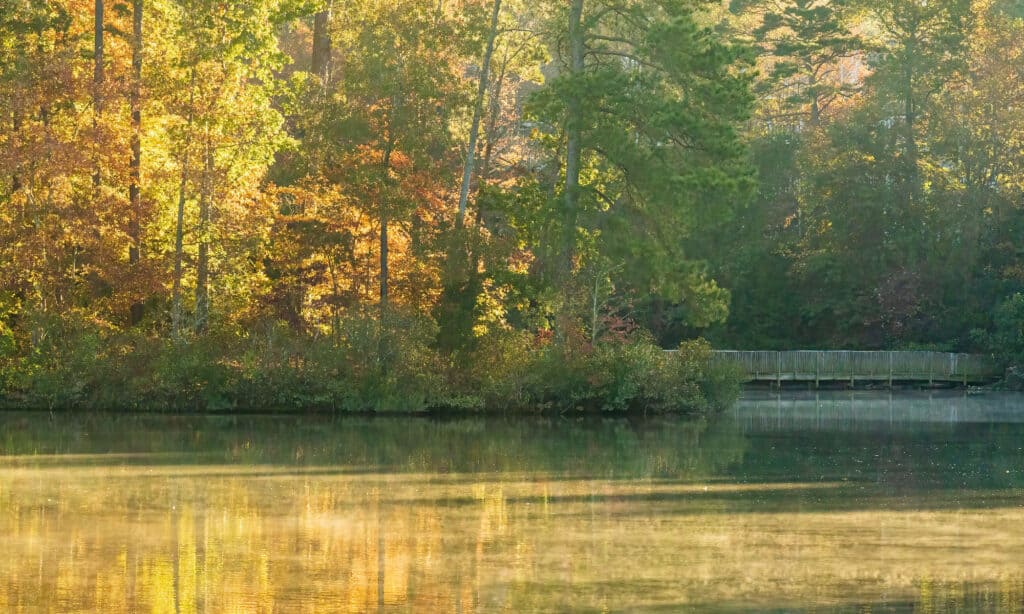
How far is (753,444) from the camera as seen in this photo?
27.6 meters

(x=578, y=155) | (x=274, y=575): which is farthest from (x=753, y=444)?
(x=274, y=575)

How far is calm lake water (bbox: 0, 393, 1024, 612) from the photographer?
12.4 m

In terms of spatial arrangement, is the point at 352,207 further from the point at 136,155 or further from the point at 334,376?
the point at 136,155

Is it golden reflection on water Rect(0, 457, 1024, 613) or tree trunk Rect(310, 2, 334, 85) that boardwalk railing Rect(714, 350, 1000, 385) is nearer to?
tree trunk Rect(310, 2, 334, 85)

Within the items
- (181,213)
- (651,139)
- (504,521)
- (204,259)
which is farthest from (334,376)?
(504,521)

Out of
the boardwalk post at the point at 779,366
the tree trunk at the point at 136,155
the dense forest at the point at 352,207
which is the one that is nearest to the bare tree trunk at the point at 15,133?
the dense forest at the point at 352,207

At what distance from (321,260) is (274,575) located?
26.7 metres

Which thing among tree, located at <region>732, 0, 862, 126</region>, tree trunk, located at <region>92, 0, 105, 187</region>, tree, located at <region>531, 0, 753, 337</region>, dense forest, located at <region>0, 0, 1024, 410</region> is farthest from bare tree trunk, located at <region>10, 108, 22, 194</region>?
tree, located at <region>732, 0, 862, 126</region>

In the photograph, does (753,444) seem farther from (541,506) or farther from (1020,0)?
(1020,0)

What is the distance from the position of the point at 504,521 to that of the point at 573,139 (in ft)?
74.6

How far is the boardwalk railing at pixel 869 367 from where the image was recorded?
5025 centimetres

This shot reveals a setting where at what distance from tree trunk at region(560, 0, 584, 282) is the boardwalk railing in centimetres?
1367

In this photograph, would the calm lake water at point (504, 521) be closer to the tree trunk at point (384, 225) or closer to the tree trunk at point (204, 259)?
the tree trunk at point (204, 259)

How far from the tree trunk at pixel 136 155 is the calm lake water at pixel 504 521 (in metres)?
9.14
